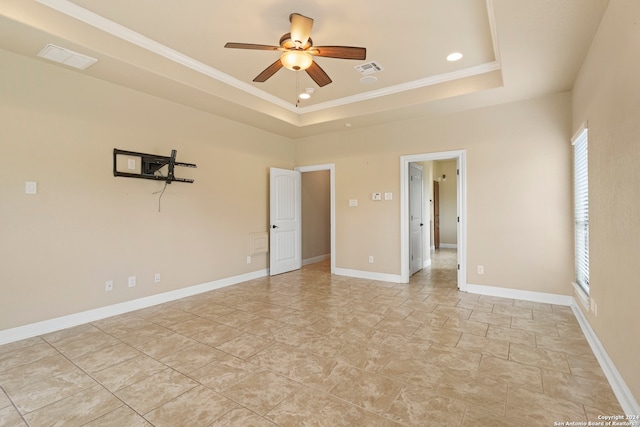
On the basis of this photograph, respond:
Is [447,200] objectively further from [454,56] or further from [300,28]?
[300,28]

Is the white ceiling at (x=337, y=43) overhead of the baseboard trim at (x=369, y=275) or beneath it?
overhead

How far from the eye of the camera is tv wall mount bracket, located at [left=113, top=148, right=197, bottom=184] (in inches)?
143

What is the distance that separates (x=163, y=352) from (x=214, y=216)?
2.49m

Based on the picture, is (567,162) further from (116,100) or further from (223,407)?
(116,100)

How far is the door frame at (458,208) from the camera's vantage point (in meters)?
4.49

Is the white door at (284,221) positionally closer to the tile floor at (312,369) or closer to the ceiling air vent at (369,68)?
the tile floor at (312,369)

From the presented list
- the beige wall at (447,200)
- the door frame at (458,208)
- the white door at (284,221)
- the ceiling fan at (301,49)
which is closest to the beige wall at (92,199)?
the white door at (284,221)

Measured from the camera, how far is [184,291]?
437cm

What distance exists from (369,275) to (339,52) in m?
3.88

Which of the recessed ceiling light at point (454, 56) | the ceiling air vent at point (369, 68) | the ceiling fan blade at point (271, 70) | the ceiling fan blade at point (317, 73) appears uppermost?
the ceiling air vent at point (369, 68)

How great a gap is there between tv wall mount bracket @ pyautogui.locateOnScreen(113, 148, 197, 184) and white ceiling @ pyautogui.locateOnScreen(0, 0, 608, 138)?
826 mm

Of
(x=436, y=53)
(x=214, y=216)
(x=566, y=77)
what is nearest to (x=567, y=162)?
(x=566, y=77)

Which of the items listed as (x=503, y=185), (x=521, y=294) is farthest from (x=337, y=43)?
(x=521, y=294)

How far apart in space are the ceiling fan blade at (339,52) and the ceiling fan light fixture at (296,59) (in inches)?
2.6
